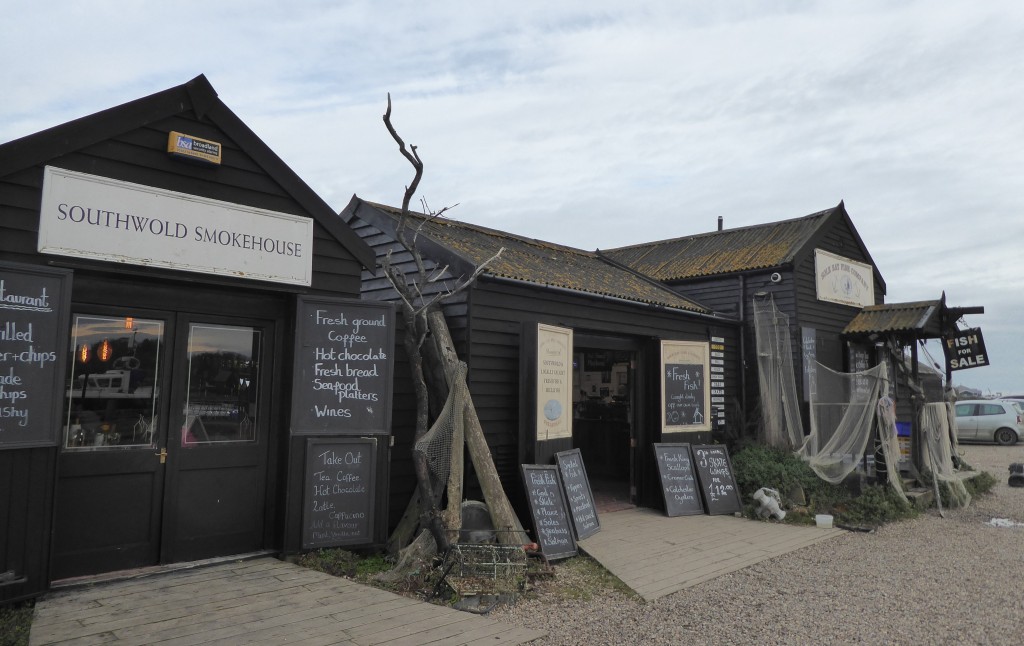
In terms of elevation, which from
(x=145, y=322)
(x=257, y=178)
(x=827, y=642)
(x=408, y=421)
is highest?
(x=257, y=178)

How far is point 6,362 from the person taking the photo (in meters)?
4.43

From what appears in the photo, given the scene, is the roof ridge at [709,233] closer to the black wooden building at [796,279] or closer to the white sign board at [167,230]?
the black wooden building at [796,279]

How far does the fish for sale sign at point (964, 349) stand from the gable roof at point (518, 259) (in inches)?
200

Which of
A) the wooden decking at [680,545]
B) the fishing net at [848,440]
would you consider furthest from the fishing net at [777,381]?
the wooden decking at [680,545]

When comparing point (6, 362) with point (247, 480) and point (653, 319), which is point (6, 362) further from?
point (653, 319)

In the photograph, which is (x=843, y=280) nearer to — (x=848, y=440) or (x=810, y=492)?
(x=848, y=440)

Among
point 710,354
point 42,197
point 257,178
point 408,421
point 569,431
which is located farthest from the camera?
point 710,354

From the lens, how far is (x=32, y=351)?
14.9 ft

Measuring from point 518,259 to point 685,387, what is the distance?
309cm

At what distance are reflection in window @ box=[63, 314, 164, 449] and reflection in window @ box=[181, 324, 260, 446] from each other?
289 mm

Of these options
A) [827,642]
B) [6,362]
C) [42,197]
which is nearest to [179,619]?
[6,362]

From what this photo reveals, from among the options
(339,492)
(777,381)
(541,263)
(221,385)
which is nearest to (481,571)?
(339,492)

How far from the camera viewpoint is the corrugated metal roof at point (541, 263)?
8.37 metres

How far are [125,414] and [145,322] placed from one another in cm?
73
